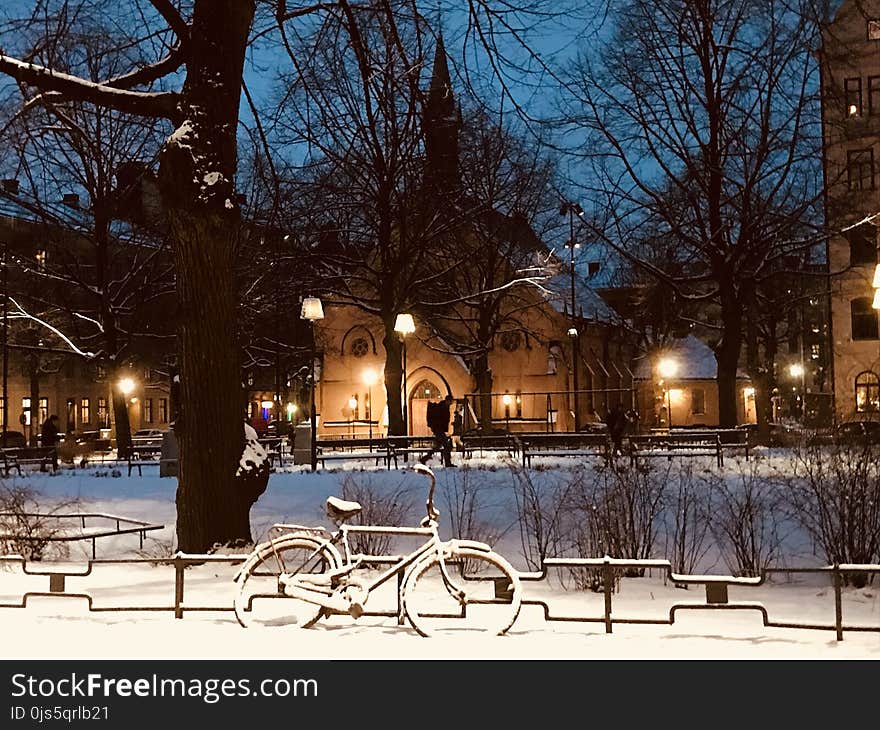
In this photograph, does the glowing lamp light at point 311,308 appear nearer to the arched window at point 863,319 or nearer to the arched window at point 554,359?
the arched window at point 554,359

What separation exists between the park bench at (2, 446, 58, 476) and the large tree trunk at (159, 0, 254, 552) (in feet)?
62.1

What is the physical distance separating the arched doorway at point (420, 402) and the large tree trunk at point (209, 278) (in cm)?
3937

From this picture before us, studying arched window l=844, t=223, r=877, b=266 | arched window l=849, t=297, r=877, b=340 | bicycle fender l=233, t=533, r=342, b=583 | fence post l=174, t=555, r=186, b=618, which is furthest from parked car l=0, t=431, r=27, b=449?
bicycle fender l=233, t=533, r=342, b=583

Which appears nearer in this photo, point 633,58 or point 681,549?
point 681,549

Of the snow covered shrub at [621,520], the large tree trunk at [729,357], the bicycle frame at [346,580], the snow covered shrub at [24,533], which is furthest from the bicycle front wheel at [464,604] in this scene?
the large tree trunk at [729,357]

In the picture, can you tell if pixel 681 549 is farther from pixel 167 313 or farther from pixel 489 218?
pixel 167 313

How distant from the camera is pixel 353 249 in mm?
38469

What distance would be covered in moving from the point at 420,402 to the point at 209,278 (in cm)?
4067

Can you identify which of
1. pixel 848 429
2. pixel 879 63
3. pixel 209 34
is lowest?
pixel 848 429

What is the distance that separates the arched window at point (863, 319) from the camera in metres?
51.6

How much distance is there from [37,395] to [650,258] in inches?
1426

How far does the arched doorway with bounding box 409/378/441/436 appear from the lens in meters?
51.2

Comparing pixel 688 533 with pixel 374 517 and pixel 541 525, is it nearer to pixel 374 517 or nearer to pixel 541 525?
pixel 541 525

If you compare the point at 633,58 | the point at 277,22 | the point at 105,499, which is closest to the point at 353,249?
the point at 633,58
